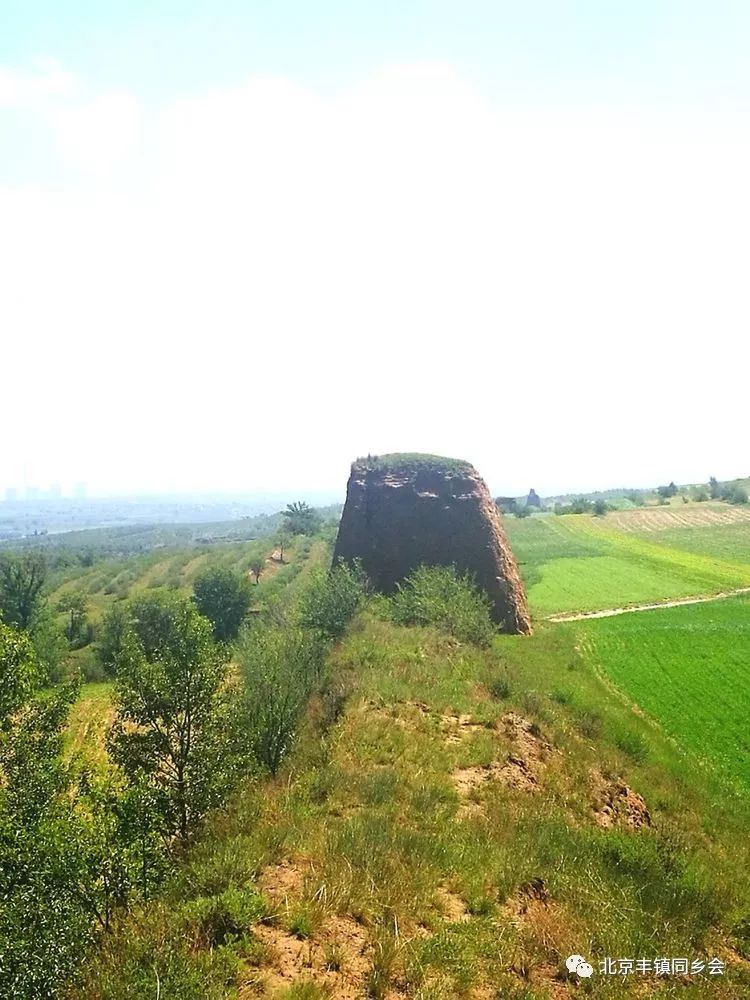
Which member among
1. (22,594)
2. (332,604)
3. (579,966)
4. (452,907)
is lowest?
(22,594)

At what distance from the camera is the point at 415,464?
1781 inches

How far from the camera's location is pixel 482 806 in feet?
47.4

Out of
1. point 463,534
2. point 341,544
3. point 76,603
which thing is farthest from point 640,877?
point 76,603

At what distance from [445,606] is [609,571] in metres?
34.6

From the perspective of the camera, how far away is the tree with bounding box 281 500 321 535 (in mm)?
107500

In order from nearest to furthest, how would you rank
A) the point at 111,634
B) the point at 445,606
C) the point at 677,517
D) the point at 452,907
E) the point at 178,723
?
the point at 452,907 → the point at 178,723 → the point at 445,606 → the point at 111,634 → the point at 677,517

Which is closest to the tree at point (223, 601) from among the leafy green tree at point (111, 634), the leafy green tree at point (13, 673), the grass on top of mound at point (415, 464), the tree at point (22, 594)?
the leafy green tree at point (111, 634)

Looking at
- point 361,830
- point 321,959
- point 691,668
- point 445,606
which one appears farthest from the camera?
point 445,606

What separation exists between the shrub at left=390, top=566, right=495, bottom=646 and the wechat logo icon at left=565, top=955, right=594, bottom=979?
2261cm

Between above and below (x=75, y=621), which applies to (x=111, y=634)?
above

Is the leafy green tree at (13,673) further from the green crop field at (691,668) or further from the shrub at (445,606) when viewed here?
the shrub at (445,606)

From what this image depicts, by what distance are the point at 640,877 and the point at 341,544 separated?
34.2 meters

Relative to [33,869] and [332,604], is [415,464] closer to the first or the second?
[332,604]

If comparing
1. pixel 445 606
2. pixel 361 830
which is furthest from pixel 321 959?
pixel 445 606
